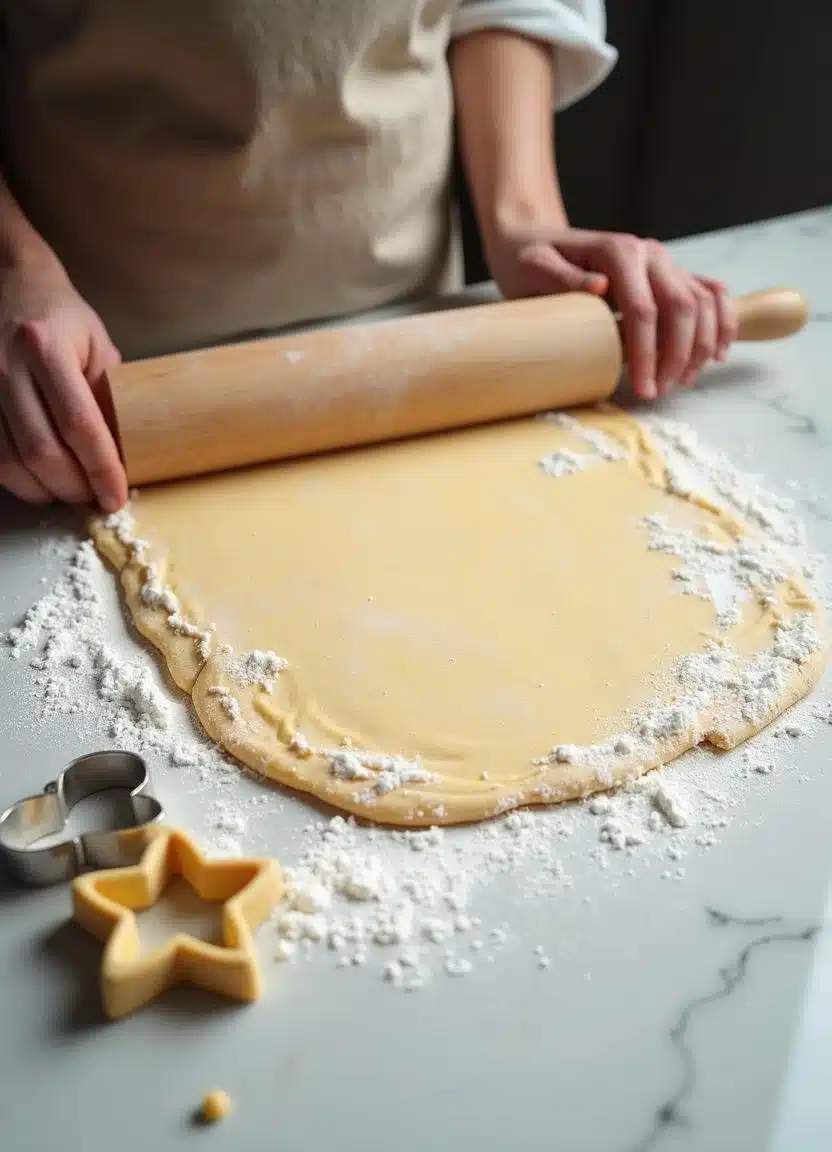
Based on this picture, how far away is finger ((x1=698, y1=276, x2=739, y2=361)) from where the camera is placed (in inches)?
50.8

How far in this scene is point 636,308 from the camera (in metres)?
1.25

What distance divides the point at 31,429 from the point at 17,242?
0.81 ft

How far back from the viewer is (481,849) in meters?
0.80

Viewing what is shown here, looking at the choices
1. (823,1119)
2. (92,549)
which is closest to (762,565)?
(823,1119)

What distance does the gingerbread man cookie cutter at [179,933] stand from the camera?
0.69 m

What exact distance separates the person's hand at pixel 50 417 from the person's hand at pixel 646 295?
0.54m

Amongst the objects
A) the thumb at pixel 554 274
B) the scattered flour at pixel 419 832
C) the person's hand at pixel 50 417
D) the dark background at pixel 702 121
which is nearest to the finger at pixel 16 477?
the person's hand at pixel 50 417

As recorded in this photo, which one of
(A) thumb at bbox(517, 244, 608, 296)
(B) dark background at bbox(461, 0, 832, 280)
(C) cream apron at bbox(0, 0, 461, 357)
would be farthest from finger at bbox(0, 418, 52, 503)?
(B) dark background at bbox(461, 0, 832, 280)

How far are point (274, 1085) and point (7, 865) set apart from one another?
0.25 meters

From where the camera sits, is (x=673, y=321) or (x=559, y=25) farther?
(x=559, y=25)

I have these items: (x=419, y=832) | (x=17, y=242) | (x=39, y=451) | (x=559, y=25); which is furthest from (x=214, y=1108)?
(x=559, y=25)

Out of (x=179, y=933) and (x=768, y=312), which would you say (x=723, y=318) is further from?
→ (x=179, y=933)

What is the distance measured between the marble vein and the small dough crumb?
9.1 inches

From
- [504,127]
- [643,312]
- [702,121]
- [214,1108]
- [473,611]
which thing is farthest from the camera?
[702,121]
